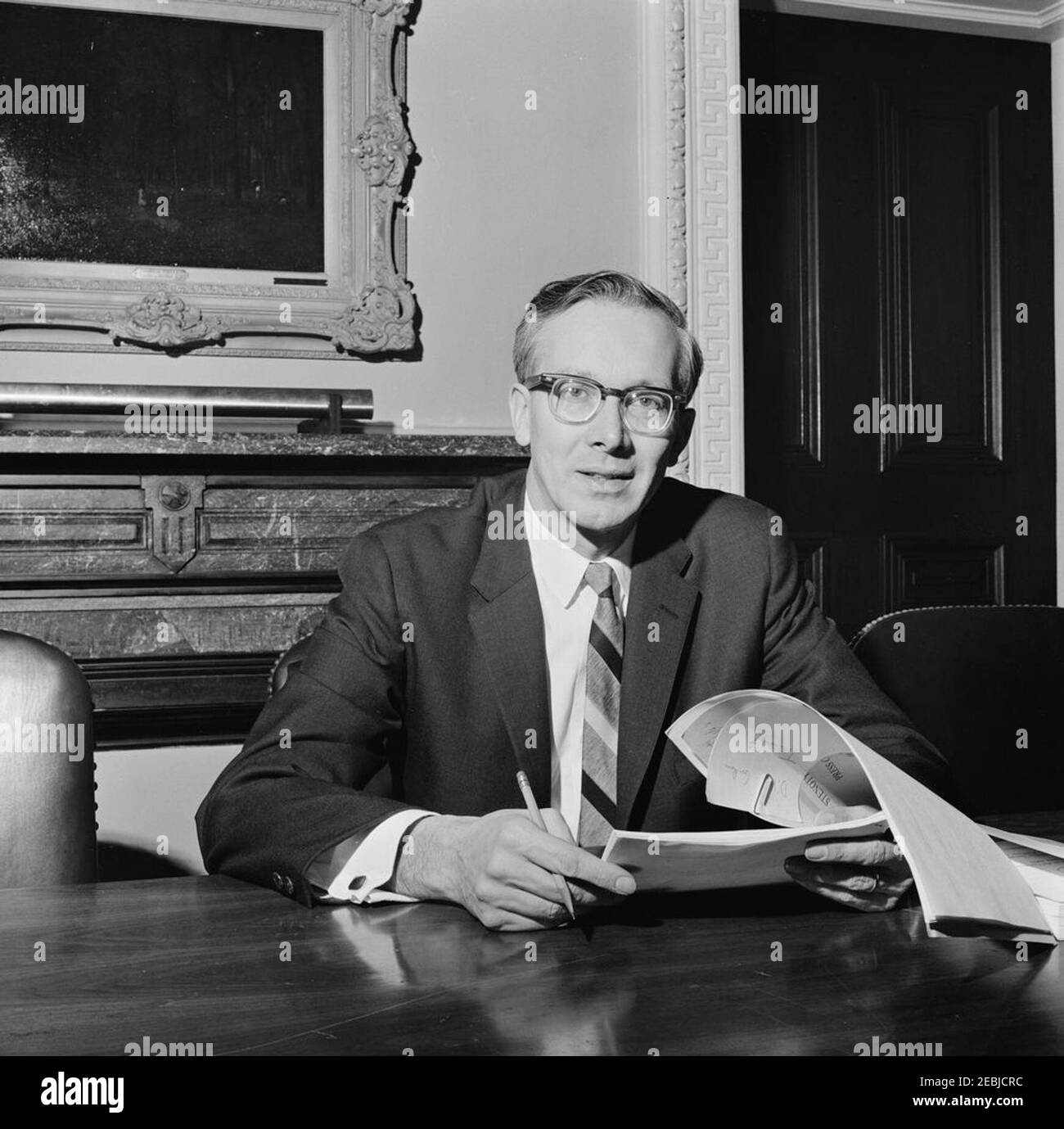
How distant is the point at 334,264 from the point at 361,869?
7.75ft

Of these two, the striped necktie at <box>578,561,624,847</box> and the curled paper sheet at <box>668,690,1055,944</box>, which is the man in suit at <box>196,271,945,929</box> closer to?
the striped necktie at <box>578,561,624,847</box>

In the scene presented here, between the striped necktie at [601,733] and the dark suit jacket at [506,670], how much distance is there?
16mm

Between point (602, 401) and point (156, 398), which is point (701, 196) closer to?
point (156, 398)

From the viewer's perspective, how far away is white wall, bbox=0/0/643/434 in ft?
11.0

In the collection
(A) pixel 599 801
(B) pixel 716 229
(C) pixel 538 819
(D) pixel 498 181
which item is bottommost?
(A) pixel 599 801

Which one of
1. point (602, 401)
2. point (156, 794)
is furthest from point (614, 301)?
point (156, 794)

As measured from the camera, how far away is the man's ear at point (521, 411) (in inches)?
69.0

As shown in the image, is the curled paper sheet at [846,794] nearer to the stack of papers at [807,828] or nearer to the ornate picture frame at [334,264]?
the stack of papers at [807,828]

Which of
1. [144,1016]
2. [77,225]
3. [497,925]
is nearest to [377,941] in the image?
[497,925]

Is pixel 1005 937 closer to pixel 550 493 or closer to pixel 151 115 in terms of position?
pixel 550 493

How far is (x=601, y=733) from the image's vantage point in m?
1.61

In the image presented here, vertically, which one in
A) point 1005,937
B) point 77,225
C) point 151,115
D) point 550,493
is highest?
point 151,115
